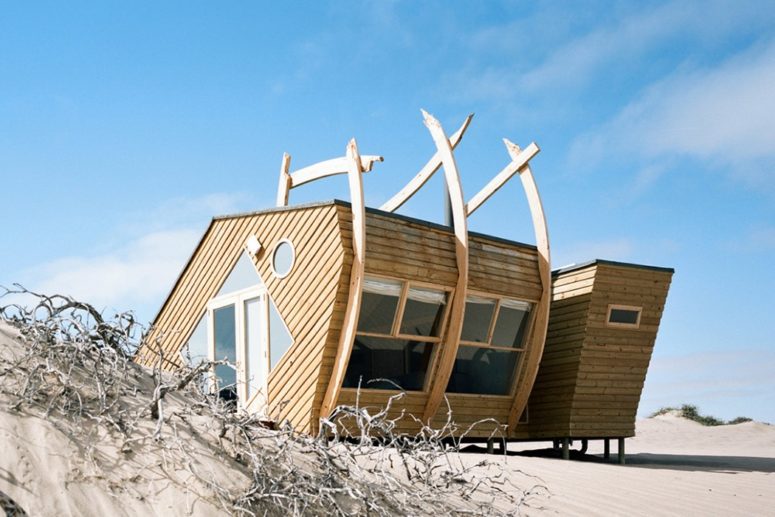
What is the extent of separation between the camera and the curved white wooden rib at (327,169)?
11.7 metres

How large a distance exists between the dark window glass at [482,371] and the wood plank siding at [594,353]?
1.11m

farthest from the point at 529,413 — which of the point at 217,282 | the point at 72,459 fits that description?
the point at 72,459

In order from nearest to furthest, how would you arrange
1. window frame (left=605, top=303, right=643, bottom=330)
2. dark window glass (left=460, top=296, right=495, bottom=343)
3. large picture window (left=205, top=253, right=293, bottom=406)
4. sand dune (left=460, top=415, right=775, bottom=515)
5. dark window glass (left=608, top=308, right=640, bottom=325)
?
sand dune (left=460, top=415, right=775, bottom=515)
large picture window (left=205, top=253, right=293, bottom=406)
dark window glass (left=460, top=296, right=495, bottom=343)
window frame (left=605, top=303, right=643, bottom=330)
dark window glass (left=608, top=308, right=640, bottom=325)

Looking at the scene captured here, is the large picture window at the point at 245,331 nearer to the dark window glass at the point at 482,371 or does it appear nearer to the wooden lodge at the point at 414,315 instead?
the wooden lodge at the point at 414,315

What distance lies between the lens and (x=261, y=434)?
17.8 feet

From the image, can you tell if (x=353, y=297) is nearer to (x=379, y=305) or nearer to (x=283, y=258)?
(x=379, y=305)

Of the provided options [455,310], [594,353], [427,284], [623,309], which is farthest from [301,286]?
[623,309]

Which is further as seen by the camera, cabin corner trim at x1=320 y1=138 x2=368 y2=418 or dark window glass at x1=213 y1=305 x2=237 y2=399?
dark window glass at x1=213 y1=305 x2=237 y2=399

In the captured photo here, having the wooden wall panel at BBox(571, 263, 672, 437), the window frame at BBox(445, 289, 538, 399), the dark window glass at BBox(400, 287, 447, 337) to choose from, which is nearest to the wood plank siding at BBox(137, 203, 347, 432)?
the dark window glass at BBox(400, 287, 447, 337)

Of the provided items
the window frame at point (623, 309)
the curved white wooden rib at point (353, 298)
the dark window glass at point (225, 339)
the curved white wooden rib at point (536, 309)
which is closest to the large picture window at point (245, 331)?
the dark window glass at point (225, 339)

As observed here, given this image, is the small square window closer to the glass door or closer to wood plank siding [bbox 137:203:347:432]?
wood plank siding [bbox 137:203:347:432]

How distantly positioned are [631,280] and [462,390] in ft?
12.3

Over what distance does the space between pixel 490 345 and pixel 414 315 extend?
181 cm

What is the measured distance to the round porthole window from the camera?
12.3 metres
